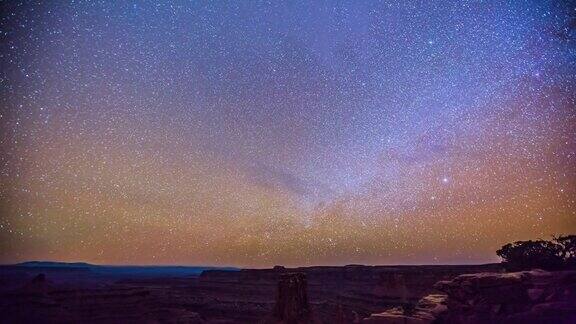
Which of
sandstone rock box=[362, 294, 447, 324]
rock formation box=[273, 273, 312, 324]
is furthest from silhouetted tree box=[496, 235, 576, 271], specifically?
rock formation box=[273, 273, 312, 324]

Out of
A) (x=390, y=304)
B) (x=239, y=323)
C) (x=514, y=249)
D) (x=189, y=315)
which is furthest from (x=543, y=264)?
(x=189, y=315)

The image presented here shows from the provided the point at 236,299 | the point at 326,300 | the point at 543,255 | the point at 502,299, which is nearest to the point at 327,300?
the point at 326,300

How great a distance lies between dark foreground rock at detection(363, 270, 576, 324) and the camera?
19.1 meters

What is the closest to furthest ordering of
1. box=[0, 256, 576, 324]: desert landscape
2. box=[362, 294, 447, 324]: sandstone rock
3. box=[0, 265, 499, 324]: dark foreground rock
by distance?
box=[0, 256, 576, 324]: desert landscape
box=[362, 294, 447, 324]: sandstone rock
box=[0, 265, 499, 324]: dark foreground rock

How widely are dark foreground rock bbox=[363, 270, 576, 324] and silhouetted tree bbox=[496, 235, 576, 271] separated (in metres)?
7.56

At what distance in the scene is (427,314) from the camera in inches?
819

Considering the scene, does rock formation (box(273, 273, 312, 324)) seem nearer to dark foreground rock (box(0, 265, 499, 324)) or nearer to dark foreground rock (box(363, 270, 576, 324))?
dark foreground rock (box(0, 265, 499, 324))

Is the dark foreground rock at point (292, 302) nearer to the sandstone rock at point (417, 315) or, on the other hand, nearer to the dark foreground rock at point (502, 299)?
the sandstone rock at point (417, 315)

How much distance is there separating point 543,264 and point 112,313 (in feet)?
169

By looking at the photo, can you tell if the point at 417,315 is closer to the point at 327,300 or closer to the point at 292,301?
the point at 292,301

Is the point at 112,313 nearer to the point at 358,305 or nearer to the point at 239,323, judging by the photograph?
the point at 239,323

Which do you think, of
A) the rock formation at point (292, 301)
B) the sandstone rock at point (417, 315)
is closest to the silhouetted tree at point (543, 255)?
the sandstone rock at point (417, 315)

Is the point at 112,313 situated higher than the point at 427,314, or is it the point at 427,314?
the point at 427,314

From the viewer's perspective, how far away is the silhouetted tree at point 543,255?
87.6 feet
